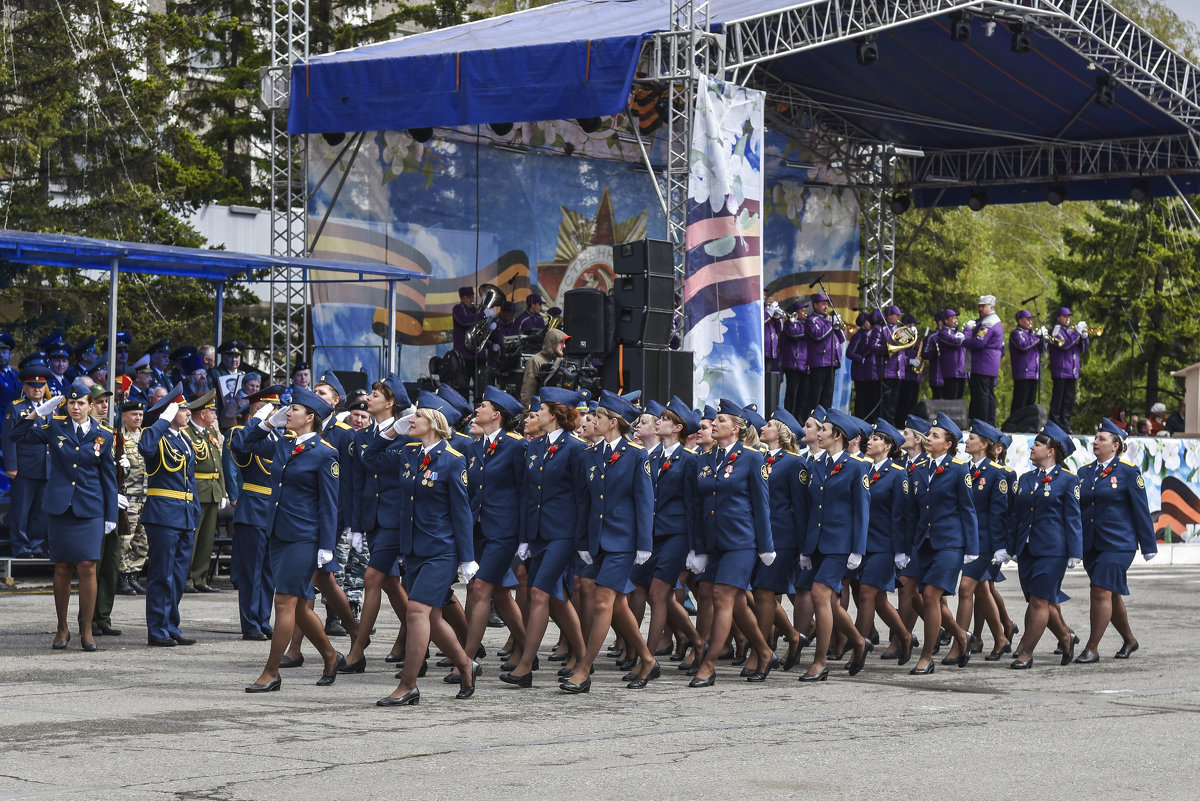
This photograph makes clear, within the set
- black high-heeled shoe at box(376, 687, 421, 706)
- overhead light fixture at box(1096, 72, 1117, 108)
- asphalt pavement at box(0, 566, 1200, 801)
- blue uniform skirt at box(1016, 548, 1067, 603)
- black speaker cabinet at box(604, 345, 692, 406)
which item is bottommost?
asphalt pavement at box(0, 566, 1200, 801)

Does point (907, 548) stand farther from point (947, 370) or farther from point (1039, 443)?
point (947, 370)

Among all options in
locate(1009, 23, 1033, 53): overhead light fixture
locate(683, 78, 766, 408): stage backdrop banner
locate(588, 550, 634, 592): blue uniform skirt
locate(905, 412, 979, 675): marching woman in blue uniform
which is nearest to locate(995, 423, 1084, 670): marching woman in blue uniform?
locate(905, 412, 979, 675): marching woman in blue uniform

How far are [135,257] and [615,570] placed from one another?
29.7ft

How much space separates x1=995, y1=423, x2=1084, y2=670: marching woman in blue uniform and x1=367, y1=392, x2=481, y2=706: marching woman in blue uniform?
15.1ft

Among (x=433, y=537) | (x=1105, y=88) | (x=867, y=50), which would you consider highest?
(x=1105, y=88)

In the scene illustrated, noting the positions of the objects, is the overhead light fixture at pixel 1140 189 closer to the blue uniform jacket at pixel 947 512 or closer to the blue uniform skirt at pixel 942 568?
the blue uniform jacket at pixel 947 512

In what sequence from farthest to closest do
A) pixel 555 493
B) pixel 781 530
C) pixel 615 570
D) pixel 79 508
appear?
1. pixel 79 508
2. pixel 781 530
3. pixel 555 493
4. pixel 615 570

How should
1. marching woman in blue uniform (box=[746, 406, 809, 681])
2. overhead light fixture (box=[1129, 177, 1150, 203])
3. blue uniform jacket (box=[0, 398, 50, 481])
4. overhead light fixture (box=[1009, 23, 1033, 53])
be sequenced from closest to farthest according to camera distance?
marching woman in blue uniform (box=[746, 406, 809, 681])
blue uniform jacket (box=[0, 398, 50, 481])
overhead light fixture (box=[1009, 23, 1033, 53])
overhead light fixture (box=[1129, 177, 1150, 203])

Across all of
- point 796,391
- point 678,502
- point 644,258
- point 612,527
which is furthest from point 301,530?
point 796,391

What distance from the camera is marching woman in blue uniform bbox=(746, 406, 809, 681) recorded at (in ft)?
36.1

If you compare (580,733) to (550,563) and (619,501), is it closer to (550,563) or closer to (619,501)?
(550,563)

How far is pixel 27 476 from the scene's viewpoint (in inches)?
585

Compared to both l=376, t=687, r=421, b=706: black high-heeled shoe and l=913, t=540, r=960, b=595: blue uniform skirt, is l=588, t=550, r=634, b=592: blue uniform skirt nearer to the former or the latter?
l=376, t=687, r=421, b=706: black high-heeled shoe

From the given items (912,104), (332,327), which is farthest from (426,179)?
(912,104)
